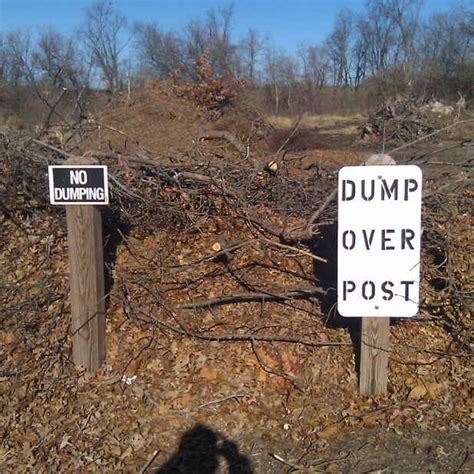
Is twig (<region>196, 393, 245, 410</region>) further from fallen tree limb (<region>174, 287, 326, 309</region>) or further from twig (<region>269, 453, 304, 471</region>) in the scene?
fallen tree limb (<region>174, 287, 326, 309</region>)

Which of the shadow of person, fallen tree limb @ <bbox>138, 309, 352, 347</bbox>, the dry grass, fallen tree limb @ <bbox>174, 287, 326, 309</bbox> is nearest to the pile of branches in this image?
the dry grass

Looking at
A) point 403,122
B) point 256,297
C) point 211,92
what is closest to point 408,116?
point 403,122

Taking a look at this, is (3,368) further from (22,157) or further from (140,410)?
(22,157)

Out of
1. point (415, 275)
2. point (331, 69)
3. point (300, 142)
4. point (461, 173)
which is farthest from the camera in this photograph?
point (331, 69)

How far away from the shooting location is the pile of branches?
22344mm

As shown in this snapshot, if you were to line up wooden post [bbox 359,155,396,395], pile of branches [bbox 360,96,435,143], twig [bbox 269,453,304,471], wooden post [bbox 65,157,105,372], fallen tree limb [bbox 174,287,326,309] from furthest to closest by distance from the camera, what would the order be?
pile of branches [bbox 360,96,435,143]
fallen tree limb [bbox 174,287,326,309]
wooden post [bbox 65,157,105,372]
wooden post [bbox 359,155,396,395]
twig [bbox 269,453,304,471]

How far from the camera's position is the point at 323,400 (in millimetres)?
3576

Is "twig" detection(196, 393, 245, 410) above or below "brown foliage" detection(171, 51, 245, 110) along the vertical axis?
below

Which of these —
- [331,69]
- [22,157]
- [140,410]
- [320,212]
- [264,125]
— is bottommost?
[140,410]

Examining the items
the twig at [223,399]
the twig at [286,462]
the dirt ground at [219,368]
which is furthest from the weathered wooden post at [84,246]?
the twig at [286,462]

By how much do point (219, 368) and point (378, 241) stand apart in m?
1.34

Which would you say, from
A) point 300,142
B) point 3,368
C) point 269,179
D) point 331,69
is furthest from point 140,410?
point 331,69

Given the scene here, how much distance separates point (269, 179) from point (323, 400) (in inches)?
85.9

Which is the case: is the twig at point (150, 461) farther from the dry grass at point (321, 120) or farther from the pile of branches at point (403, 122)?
the dry grass at point (321, 120)
